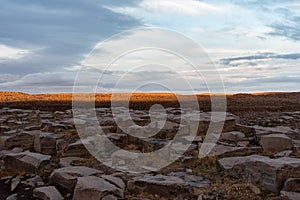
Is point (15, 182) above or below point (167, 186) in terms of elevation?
below

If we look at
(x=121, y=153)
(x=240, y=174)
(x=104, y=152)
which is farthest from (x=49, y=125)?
(x=240, y=174)

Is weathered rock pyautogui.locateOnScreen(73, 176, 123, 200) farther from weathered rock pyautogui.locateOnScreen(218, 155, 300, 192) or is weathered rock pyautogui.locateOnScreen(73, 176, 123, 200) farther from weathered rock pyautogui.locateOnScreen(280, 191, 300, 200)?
weathered rock pyautogui.locateOnScreen(280, 191, 300, 200)

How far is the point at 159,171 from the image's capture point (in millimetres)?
7031

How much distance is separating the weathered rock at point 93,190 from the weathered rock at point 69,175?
55 centimetres


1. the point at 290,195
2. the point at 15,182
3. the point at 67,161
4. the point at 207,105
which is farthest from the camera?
the point at 207,105

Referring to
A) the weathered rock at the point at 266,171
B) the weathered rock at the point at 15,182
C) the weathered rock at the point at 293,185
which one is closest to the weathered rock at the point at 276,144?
the weathered rock at the point at 266,171

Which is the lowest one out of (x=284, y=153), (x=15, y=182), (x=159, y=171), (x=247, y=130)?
(x=15, y=182)

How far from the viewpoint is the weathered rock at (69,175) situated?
6.29m

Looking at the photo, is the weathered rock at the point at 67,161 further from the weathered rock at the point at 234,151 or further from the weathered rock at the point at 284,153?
the weathered rock at the point at 284,153

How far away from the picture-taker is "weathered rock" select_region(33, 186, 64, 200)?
5.97 meters

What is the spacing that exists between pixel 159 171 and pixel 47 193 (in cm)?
209

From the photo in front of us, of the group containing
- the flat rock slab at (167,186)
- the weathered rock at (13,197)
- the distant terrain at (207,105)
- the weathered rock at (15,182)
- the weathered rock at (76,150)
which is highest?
the distant terrain at (207,105)

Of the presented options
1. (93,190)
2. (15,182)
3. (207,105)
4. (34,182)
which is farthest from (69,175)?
(207,105)

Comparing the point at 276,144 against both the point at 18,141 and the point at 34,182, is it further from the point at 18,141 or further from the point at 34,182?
the point at 18,141
